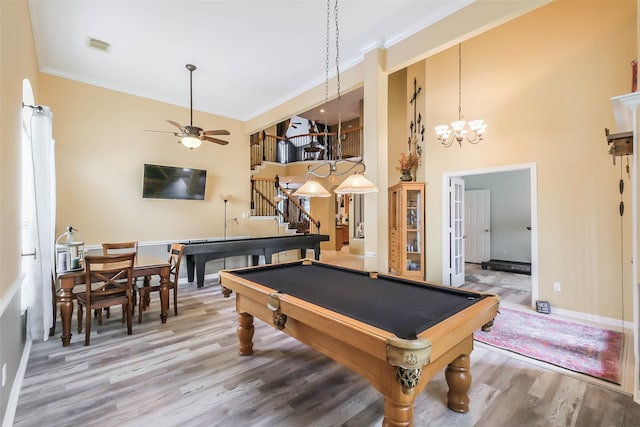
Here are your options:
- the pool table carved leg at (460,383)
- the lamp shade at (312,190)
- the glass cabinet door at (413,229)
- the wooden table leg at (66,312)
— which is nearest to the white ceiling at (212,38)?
the lamp shade at (312,190)

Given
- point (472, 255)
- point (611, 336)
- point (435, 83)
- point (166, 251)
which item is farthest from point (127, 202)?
point (472, 255)

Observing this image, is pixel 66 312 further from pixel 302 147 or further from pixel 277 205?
pixel 302 147

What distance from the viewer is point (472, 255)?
761cm

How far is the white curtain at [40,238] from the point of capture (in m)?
2.83

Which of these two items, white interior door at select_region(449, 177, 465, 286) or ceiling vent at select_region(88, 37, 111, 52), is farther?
white interior door at select_region(449, 177, 465, 286)

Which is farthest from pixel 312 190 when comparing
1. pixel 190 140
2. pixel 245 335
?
pixel 190 140

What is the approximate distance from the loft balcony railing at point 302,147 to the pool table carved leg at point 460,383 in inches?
318

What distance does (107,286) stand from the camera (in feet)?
10.1

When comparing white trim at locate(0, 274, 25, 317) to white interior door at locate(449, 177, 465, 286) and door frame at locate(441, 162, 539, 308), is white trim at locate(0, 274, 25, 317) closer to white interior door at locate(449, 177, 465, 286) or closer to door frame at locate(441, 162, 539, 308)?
door frame at locate(441, 162, 539, 308)

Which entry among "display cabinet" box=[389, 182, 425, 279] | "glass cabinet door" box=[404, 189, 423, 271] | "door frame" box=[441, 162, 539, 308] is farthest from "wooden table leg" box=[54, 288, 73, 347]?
"door frame" box=[441, 162, 539, 308]

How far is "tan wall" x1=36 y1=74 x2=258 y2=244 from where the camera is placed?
438cm

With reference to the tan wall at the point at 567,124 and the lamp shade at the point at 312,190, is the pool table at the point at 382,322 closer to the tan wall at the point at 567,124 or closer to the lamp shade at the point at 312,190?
the lamp shade at the point at 312,190

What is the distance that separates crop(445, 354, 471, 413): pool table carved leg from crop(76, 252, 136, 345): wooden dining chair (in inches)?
127

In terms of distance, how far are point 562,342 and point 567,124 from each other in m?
2.73
